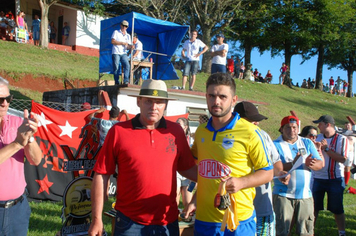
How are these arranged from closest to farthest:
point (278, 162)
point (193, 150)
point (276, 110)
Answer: point (193, 150)
point (278, 162)
point (276, 110)

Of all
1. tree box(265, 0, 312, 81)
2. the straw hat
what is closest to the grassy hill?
tree box(265, 0, 312, 81)

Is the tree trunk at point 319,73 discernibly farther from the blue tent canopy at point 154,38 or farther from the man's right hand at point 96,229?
the man's right hand at point 96,229

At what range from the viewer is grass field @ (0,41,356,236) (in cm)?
620

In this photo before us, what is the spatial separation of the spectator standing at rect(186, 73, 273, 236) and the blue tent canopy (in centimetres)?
1014

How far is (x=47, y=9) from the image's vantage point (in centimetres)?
2270

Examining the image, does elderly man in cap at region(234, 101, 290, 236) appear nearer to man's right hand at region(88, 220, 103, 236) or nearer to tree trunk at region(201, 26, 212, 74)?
man's right hand at region(88, 220, 103, 236)

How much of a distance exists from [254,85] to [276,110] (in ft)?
22.3

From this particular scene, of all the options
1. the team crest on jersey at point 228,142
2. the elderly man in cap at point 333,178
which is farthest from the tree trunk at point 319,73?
the team crest on jersey at point 228,142

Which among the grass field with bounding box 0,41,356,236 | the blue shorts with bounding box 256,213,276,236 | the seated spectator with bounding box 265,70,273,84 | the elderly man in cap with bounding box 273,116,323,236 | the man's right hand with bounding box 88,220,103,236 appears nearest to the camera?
the man's right hand with bounding box 88,220,103,236

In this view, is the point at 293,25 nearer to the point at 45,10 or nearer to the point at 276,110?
the point at 276,110

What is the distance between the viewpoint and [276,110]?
66.5ft

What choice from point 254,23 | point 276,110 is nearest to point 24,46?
point 276,110

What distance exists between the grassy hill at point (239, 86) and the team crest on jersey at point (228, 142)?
12.8 meters

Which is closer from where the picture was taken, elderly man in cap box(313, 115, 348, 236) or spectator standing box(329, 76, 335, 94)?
elderly man in cap box(313, 115, 348, 236)
